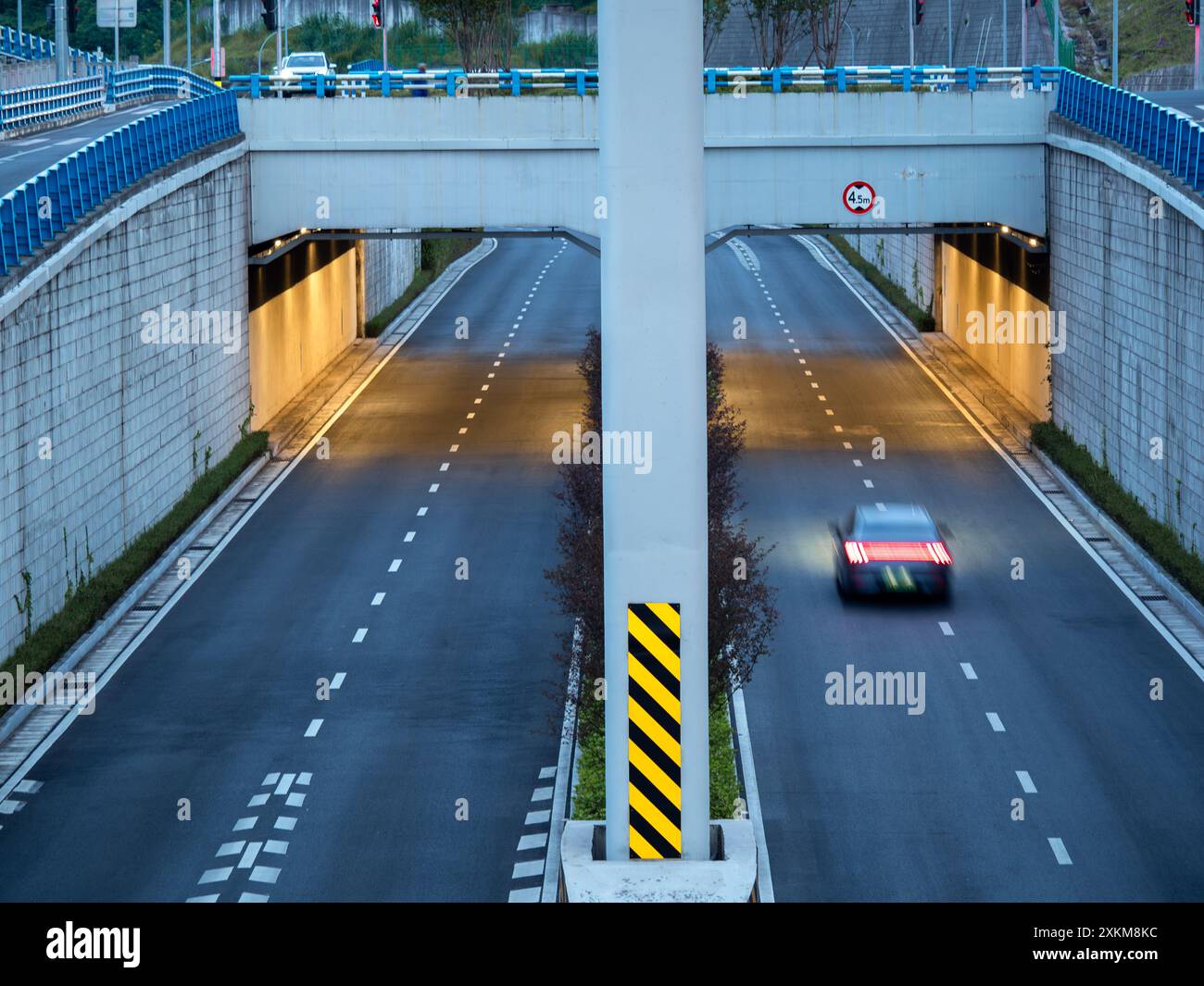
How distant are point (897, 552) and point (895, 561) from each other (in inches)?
7.3

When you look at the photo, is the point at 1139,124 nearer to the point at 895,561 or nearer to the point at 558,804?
the point at 895,561

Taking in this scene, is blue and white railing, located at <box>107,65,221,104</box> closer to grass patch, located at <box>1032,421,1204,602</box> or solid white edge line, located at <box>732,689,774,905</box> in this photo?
grass patch, located at <box>1032,421,1204,602</box>

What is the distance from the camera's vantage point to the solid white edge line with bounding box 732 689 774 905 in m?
21.1

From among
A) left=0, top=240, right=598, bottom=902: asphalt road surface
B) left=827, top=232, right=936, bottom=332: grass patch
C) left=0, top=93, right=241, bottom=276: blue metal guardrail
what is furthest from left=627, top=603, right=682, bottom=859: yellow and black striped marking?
left=827, top=232, right=936, bottom=332: grass patch

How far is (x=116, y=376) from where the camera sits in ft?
117

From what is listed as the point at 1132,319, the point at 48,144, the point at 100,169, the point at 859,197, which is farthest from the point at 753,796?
the point at 48,144

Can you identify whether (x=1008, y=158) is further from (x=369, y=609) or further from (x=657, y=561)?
(x=657, y=561)

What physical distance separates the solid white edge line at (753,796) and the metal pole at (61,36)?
43.5 m

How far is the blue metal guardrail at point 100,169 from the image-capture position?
100ft

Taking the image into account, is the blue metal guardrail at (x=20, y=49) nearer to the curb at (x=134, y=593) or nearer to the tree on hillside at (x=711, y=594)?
the curb at (x=134, y=593)

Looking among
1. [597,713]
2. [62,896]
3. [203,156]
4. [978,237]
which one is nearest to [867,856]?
[597,713]

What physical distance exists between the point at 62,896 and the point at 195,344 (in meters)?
23.7

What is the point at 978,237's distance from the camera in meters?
58.9

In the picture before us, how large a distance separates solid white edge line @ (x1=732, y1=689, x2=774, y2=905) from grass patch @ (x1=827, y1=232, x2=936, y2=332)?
31.1m
